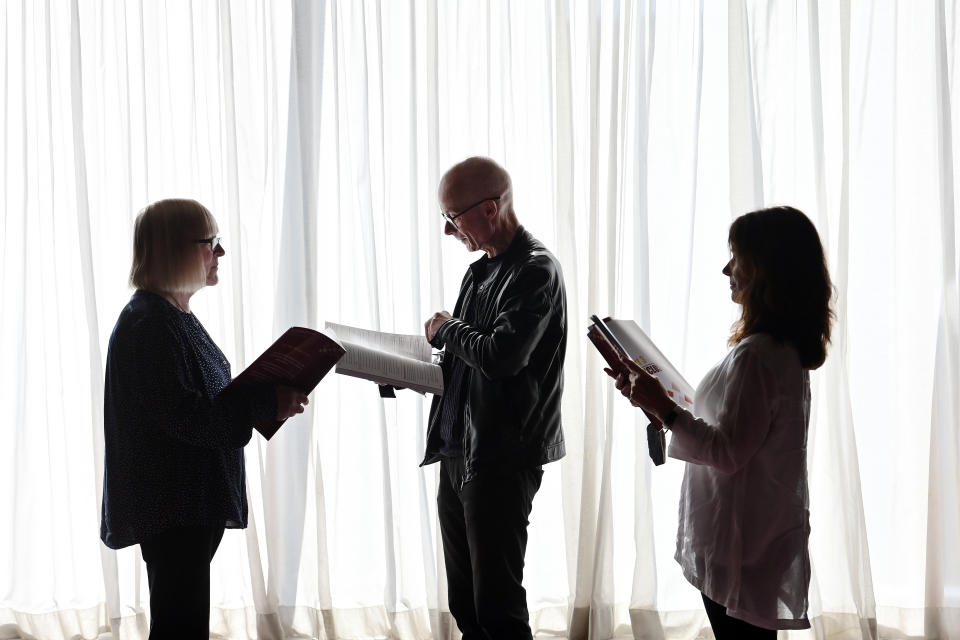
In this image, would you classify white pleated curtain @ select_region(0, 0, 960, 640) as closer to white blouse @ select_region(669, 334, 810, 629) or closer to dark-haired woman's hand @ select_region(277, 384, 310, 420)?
dark-haired woman's hand @ select_region(277, 384, 310, 420)

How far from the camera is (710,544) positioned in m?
1.42

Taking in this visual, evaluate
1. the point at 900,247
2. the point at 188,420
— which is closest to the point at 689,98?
the point at 900,247

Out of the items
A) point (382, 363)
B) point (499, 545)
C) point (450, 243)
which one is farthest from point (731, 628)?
point (450, 243)

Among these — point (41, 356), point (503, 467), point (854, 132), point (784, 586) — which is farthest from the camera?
point (41, 356)

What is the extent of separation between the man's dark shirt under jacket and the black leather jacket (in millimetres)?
494

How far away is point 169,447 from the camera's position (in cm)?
157

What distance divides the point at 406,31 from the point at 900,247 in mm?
1848

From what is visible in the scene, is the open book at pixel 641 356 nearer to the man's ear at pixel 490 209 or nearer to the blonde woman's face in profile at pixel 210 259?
the man's ear at pixel 490 209

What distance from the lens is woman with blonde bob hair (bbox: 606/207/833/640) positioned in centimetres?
136

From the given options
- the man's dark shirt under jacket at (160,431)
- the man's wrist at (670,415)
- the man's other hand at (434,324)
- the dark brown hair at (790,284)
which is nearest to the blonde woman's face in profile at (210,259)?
the man's dark shirt under jacket at (160,431)

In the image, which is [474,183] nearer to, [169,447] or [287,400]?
[287,400]

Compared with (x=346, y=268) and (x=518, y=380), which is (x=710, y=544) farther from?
(x=346, y=268)

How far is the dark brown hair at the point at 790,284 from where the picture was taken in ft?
4.54

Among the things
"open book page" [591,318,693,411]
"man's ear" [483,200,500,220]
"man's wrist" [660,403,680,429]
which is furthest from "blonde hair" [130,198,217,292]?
"man's wrist" [660,403,680,429]
